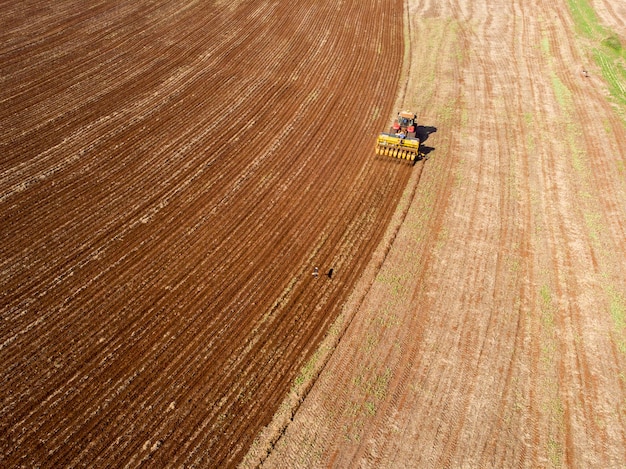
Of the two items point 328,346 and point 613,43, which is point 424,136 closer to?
point 328,346

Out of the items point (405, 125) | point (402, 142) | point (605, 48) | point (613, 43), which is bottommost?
point (402, 142)

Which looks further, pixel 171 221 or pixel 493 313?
pixel 171 221

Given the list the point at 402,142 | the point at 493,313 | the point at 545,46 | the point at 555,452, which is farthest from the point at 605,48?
the point at 555,452

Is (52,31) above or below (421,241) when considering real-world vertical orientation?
above

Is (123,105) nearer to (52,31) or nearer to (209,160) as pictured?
(209,160)

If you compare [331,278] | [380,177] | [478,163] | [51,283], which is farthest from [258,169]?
[478,163]

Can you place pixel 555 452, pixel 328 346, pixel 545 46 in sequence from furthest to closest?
pixel 545 46, pixel 328 346, pixel 555 452

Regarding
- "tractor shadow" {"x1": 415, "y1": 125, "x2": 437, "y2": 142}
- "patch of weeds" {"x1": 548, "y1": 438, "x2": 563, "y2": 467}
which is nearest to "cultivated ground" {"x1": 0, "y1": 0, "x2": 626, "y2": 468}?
"patch of weeds" {"x1": 548, "y1": 438, "x2": 563, "y2": 467}
